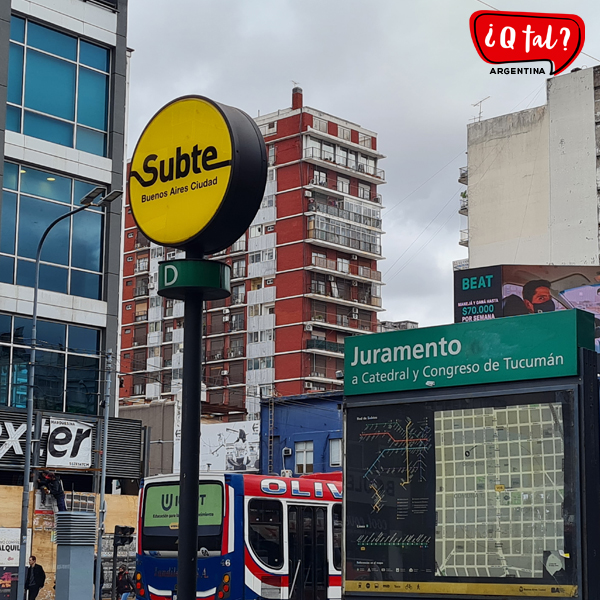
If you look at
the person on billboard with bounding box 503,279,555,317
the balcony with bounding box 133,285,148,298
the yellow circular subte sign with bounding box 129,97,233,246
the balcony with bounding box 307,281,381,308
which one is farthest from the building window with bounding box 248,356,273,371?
the yellow circular subte sign with bounding box 129,97,233,246

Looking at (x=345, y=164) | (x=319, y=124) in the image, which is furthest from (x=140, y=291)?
(x=319, y=124)

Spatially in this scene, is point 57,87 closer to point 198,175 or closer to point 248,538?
point 248,538

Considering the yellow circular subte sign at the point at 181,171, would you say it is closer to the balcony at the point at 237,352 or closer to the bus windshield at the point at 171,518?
the bus windshield at the point at 171,518

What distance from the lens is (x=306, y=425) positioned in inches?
2308

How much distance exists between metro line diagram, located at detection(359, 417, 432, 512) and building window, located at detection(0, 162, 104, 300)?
2567 centimetres

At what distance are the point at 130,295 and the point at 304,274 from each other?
1945 centimetres

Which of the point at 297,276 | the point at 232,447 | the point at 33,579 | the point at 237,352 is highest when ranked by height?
the point at 297,276

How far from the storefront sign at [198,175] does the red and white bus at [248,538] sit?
379 inches

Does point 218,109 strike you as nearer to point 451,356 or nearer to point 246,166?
point 246,166

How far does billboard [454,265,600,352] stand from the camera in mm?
45719

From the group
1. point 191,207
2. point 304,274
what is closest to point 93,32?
point 191,207

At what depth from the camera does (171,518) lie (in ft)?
58.0

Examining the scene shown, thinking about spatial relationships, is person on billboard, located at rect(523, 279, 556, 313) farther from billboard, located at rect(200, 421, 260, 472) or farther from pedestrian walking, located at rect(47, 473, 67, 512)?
pedestrian walking, located at rect(47, 473, 67, 512)

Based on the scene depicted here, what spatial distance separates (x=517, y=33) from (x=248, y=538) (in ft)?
81.3
